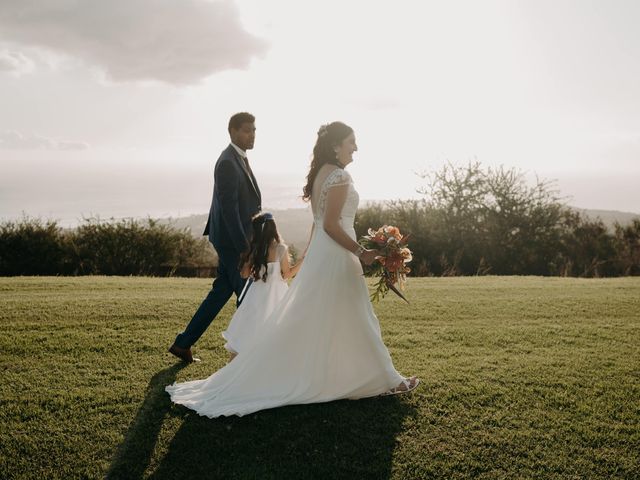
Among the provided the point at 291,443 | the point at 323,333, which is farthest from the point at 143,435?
the point at 323,333

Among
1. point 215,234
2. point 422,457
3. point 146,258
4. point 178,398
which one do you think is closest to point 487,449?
point 422,457

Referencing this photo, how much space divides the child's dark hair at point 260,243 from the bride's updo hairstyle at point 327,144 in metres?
1.00

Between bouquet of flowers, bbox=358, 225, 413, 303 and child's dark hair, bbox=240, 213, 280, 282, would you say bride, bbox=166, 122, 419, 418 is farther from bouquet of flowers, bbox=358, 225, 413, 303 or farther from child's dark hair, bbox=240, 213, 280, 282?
child's dark hair, bbox=240, 213, 280, 282

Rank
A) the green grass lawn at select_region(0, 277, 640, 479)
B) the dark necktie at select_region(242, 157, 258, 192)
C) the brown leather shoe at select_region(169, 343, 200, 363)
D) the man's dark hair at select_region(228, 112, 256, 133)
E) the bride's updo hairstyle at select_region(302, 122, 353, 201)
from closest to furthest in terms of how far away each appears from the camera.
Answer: the green grass lawn at select_region(0, 277, 640, 479) < the bride's updo hairstyle at select_region(302, 122, 353, 201) < the man's dark hair at select_region(228, 112, 256, 133) < the dark necktie at select_region(242, 157, 258, 192) < the brown leather shoe at select_region(169, 343, 200, 363)

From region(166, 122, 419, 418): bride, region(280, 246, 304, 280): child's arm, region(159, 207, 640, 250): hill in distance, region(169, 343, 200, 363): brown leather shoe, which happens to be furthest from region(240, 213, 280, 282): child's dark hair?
region(159, 207, 640, 250): hill in distance

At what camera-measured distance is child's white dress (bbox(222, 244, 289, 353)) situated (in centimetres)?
593

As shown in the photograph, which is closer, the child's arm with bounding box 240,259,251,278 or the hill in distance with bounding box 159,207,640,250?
the child's arm with bounding box 240,259,251,278

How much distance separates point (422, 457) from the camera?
175 inches

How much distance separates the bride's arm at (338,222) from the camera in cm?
513

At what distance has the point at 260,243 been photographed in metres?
6.16

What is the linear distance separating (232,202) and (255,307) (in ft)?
4.06

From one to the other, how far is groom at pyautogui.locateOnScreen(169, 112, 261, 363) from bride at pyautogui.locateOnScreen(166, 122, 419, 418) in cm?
100

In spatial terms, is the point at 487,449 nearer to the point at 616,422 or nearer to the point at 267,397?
the point at 616,422

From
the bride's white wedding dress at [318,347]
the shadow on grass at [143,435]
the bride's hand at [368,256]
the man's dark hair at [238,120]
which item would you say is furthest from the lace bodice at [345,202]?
the shadow on grass at [143,435]
